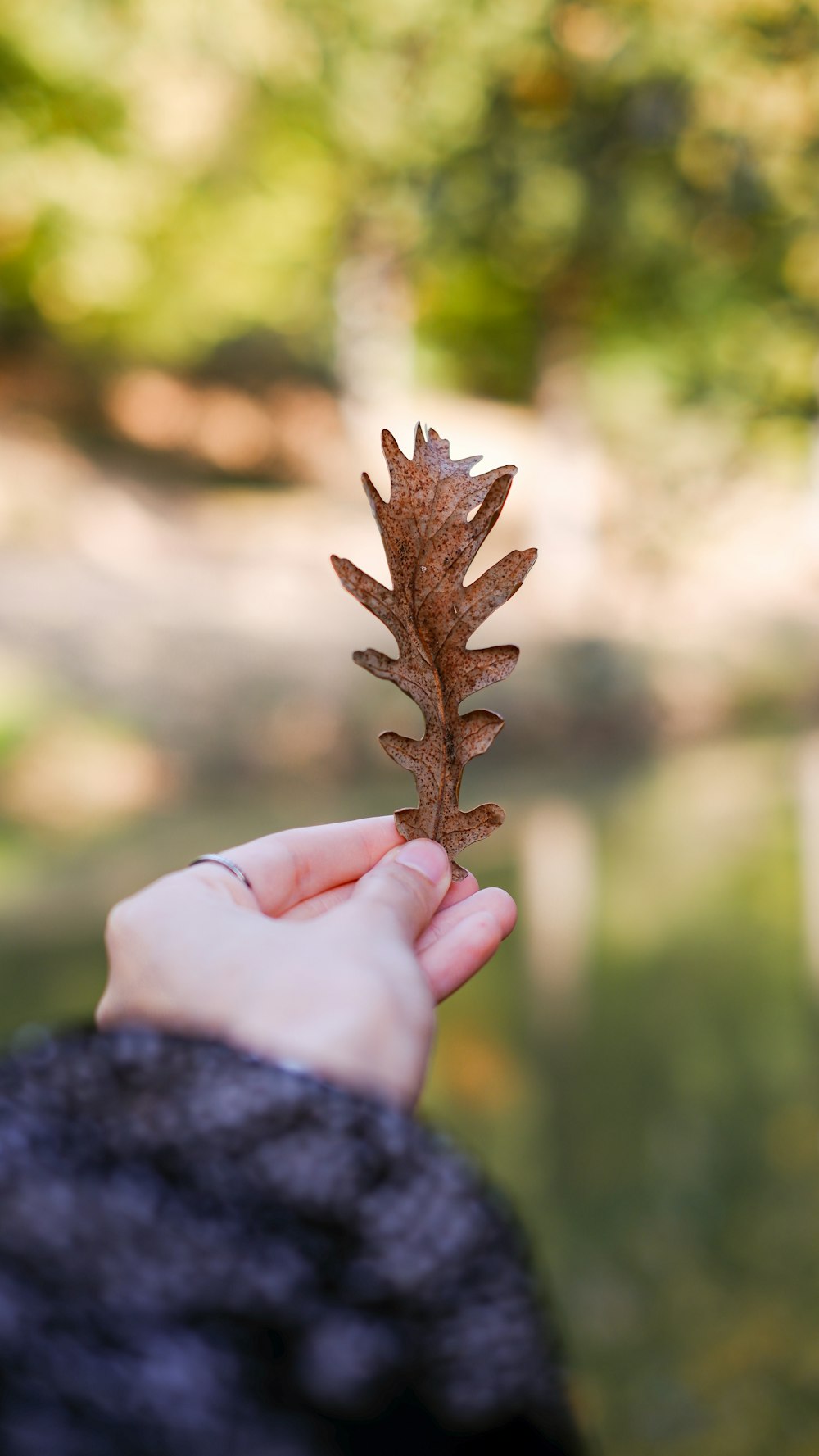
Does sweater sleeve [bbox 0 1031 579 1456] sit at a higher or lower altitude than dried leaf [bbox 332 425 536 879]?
lower

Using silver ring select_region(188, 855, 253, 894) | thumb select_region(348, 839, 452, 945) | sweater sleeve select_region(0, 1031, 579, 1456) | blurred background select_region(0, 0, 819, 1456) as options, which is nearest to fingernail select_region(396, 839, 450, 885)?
thumb select_region(348, 839, 452, 945)

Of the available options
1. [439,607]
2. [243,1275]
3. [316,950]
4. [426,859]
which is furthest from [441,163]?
Answer: [243,1275]

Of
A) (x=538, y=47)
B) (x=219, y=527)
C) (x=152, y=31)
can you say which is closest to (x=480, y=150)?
(x=538, y=47)

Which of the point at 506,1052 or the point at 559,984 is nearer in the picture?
the point at 506,1052

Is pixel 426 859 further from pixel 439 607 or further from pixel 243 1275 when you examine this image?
pixel 243 1275

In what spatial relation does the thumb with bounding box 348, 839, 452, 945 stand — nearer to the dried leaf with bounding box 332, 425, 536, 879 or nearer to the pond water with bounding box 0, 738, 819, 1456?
the dried leaf with bounding box 332, 425, 536, 879

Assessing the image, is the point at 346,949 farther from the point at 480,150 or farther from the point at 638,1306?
the point at 480,150

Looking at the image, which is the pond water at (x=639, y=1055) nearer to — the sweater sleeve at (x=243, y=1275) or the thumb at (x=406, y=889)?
the thumb at (x=406, y=889)
